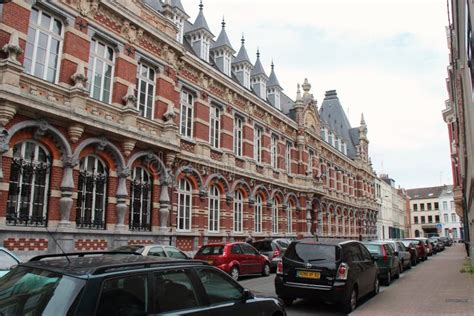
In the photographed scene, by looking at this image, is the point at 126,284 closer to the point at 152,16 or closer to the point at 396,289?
the point at 396,289

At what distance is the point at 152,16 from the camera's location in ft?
57.4

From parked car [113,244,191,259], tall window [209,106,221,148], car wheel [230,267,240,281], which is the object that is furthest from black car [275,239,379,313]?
tall window [209,106,221,148]

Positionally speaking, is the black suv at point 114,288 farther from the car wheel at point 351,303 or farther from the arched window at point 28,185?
the arched window at point 28,185

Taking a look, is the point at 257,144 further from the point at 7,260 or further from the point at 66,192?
the point at 7,260

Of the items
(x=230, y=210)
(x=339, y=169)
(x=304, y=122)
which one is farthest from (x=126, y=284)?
(x=339, y=169)

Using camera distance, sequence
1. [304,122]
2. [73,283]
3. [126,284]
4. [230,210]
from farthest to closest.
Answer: [304,122], [230,210], [126,284], [73,283]

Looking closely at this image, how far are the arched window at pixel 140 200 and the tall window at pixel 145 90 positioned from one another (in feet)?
8.14

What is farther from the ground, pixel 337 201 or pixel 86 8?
pixel 86 8

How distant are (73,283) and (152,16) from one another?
15.8m

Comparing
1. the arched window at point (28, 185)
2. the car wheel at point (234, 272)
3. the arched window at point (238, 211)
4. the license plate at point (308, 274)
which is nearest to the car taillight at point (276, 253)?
the car wheel at point (234, 272)

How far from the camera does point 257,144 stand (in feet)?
86.3

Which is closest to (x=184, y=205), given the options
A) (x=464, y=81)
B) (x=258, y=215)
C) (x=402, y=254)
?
(x=258, y=215)

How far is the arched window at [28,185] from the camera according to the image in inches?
464

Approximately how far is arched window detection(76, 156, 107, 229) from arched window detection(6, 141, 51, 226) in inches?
49.1
